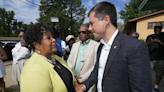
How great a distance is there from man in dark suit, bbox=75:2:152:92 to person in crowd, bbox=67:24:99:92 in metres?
0.85

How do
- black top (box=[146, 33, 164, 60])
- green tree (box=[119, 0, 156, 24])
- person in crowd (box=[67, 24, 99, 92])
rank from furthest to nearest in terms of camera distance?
1. green tree (box=[119, 0, 156, 24])
2. black top (box=[146, 33, 164, 60])
3. person in crowd (box=[67, 24, 99, 92])

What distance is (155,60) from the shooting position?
376cm

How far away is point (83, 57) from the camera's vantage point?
8.98 feet

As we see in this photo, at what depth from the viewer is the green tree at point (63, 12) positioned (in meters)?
26.6

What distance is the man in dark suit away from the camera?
1104 mm

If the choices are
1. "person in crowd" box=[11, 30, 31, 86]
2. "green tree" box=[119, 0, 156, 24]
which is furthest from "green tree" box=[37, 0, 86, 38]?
"person in crowd" box=[11, 30, 31, 86]


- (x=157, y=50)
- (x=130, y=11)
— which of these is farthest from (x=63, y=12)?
(x=157, y=50)

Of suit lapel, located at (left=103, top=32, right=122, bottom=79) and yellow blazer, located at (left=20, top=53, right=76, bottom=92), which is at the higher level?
suit lapel, located at (left=103, top=32, right=122, bottom=79)

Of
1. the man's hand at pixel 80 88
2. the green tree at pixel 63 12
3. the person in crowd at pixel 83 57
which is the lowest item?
the man's hand at pixel 80 88

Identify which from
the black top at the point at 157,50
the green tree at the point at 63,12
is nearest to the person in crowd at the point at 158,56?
the black top at the point at 157,50

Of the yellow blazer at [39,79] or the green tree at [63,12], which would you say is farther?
the green tree at [63,12]

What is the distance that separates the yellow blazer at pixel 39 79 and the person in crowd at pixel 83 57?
1.05 metres

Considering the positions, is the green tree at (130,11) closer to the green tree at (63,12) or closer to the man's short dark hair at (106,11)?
the green tree at (63,12)

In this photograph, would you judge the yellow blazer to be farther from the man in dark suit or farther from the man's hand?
the man in dark suit
